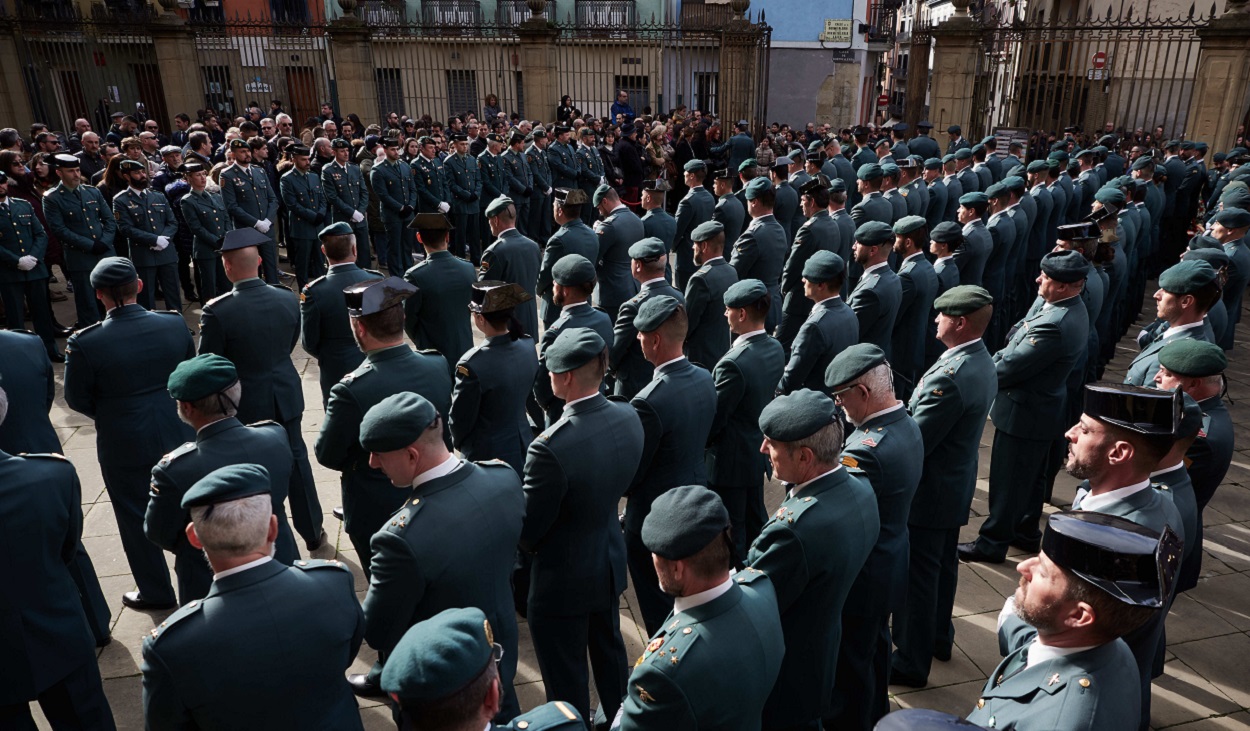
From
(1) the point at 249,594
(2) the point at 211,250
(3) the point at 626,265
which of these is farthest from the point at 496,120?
(1) the point at 249,594

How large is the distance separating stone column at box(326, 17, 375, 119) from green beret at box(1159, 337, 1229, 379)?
17.1 meters

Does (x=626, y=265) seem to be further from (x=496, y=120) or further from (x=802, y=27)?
(x=802, y=27)

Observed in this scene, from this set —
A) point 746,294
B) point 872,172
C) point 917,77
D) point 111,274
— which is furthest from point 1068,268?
point 917,77

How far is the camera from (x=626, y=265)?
27.7 feet

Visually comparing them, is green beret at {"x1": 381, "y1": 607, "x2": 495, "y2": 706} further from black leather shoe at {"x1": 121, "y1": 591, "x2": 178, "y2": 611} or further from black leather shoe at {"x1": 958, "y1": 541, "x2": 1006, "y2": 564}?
black leather shoe at {"x1": 958, "y1": 541, "x2": 1006, "y2": 564}

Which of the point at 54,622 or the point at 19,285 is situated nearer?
the point at 54,622

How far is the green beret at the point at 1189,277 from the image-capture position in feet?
15.4

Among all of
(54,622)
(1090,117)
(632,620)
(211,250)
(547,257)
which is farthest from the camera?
(1090,117)

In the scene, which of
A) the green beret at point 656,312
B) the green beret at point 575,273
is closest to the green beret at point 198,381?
the green beret at point 656,312

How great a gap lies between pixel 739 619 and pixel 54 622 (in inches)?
116

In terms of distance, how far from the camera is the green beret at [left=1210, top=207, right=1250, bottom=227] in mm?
7176

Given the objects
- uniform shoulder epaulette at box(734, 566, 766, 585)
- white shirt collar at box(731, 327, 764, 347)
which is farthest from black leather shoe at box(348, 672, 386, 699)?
white shirt collar at box(731, 327, 764, 347)

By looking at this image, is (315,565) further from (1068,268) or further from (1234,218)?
(1234,218)

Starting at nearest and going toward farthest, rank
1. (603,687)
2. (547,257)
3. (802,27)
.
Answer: (603,687) → (547,257) → (802,27)
